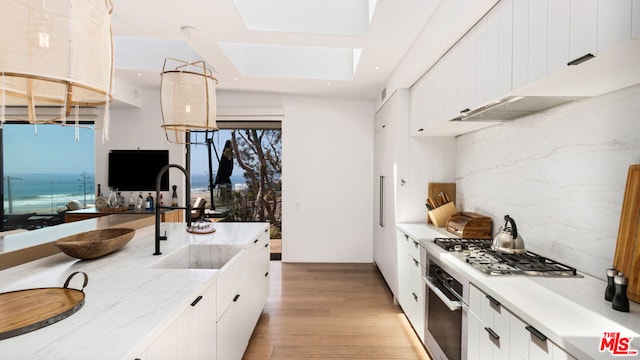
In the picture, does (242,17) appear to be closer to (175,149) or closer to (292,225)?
(175,149)

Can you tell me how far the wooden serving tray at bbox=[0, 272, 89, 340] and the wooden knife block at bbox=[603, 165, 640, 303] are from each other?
2.11 meters

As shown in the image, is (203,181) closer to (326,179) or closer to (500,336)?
(326,179)

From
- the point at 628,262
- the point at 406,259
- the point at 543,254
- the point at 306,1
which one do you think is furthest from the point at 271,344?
the point at 306,1

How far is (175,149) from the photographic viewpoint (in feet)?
15.2

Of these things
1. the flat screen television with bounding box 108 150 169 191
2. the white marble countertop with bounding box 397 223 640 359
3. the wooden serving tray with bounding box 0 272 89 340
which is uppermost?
the flat screen television with bounding box 108 150 169 191

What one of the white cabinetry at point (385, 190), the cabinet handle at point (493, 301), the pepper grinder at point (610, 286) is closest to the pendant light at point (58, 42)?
the cabinet handle at point (493, 301)

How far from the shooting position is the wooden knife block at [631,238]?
125 centimetres

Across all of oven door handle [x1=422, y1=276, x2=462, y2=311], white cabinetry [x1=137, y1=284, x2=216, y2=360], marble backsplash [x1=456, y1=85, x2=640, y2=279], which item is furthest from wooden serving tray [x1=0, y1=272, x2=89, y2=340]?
marble backsplash [x1=456, y1=85, x2=640, y2=279]

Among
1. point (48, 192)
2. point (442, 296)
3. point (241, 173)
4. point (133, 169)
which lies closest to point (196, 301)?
point (442, 296)

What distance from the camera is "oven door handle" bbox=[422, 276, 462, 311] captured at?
1.79 meters

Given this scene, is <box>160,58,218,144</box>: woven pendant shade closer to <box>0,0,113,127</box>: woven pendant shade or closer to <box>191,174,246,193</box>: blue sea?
<box>0,0,113,127</box>: woven pendant shade

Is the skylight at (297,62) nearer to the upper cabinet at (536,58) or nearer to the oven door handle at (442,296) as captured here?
the upper cabinet at (536,58)

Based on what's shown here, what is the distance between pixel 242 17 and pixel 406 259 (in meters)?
2.53

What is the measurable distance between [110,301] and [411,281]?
7.46 ft
